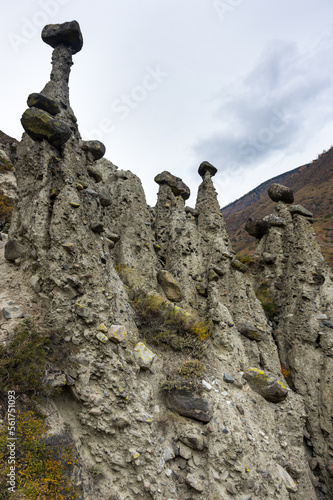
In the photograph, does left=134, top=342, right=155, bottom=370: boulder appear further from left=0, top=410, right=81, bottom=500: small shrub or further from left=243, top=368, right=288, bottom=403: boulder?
left=243, top=368, right=288, bottom=403: boulder

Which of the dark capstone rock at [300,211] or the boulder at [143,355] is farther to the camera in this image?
the dark capstone rock at [300,211]

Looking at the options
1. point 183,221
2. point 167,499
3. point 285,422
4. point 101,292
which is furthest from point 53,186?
point 285,422

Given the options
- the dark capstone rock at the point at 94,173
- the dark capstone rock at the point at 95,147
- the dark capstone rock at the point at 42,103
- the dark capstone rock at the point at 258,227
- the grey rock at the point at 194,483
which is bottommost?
the grey rock at the point at 194,483

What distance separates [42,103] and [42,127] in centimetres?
110

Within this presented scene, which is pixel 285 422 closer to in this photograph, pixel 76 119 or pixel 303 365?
pixel 303 365

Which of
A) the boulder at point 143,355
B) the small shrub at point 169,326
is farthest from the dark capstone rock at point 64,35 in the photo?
the boulder at point 143,355

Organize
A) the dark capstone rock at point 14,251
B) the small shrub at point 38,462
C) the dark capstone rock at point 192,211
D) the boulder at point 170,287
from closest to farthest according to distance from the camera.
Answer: the small shrub at point 38,462 < the dark capstone rock at point 14,251 < the boulder at point 170,287 < the dark capstone rock at point 192,211

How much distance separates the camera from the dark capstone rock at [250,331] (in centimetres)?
878

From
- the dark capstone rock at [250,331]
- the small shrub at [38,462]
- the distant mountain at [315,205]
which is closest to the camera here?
the small shrub at [38,462]

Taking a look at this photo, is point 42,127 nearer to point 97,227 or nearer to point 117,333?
point 97,227

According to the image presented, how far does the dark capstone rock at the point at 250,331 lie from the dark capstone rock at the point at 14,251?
7.76 meters

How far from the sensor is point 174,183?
13.4 m

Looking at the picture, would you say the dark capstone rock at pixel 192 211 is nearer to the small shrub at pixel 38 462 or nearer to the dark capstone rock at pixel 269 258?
the dark capstone rock at pixel 269 258

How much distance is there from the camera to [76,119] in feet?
28.5
